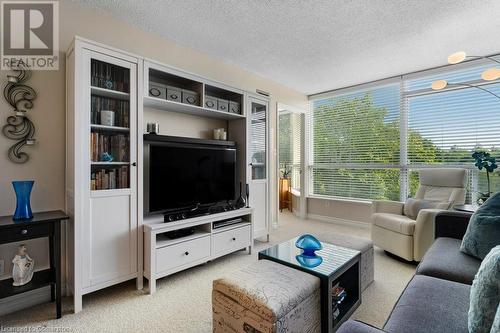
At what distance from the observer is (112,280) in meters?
1.98

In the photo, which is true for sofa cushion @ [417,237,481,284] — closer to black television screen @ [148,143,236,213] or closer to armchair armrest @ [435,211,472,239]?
armchair armrest @ [435,211,472,239]

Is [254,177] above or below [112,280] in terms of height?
above

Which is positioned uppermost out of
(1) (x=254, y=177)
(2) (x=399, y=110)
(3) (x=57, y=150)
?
(2) (x=399, y=110)

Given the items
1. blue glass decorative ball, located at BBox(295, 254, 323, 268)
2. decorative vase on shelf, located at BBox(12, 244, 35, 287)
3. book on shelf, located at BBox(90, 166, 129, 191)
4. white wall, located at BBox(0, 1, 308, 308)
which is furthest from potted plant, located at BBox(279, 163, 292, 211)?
decorative vase on shelf, located at BBox(12, 244, 35, 287)

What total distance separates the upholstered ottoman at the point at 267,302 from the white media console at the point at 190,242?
908mm

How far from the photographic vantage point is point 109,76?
2.05 m

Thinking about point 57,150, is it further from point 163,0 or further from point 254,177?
point 254,177

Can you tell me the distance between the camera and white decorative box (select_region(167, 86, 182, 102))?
2.45 metres

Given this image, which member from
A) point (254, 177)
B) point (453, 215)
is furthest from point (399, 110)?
point (254, 177)

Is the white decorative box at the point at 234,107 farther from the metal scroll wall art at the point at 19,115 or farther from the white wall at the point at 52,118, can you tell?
the metal scroll wall art at the point at 19,115

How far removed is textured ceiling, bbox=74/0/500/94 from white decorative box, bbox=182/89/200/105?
2.06 feet

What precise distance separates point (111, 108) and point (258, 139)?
182cm

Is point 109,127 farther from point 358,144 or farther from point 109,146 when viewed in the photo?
point 358,144

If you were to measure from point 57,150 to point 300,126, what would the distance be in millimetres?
4072
